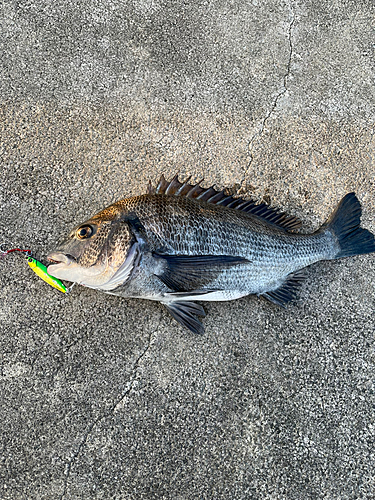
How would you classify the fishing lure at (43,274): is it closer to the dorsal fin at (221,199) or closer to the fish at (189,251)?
the fish at (189,251)

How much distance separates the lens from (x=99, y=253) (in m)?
2.32

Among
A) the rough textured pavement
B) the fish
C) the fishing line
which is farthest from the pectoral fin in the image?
the fishing line

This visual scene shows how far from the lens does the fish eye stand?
7.79 feet

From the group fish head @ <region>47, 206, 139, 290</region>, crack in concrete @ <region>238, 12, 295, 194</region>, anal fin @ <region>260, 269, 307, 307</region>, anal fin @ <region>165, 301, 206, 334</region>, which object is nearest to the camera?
fish head @ <region>47, 206, 139, 290</region>

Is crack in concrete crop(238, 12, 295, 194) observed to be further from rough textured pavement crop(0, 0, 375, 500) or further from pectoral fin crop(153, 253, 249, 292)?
pectoral fin crop(153, 253, 249, 292)

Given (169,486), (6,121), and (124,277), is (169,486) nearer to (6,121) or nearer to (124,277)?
(124,277)

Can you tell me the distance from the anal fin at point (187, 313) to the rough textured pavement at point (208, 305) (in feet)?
0.50

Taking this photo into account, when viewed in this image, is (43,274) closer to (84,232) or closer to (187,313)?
(84,232)

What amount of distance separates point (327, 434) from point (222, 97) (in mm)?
3041

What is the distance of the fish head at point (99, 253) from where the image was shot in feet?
7.55

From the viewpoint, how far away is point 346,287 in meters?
2.97

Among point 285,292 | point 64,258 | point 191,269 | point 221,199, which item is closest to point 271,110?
point 221,199

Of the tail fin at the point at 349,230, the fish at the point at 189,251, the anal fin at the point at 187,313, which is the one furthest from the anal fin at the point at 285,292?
the anal fin at the point at 187,313

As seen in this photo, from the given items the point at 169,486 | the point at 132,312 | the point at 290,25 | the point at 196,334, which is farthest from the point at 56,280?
the point at 290,25
